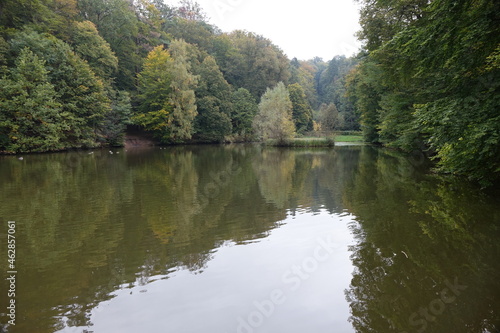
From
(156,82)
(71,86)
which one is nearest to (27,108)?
(71,86)

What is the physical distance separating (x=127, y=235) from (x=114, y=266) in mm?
1403

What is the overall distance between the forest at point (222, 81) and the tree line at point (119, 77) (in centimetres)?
14

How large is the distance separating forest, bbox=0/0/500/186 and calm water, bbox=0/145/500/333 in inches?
96.9

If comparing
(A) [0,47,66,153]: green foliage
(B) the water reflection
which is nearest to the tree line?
(A) [0,47,66,153]: green foliage

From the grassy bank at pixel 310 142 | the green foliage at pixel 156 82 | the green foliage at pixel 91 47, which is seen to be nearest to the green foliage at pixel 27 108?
the green foliage at pixel 91 47

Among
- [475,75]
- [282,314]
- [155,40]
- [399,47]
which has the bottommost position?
[282,314]

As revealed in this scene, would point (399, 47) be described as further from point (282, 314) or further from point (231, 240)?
point (282, 314)

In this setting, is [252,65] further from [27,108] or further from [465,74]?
[465,74]

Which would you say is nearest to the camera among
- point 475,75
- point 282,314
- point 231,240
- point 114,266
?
point 282,314

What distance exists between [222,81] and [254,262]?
43365 mm

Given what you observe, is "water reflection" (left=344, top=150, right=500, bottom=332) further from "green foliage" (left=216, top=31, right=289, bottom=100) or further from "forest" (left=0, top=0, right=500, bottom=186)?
"green foliage" (left=216, top=31, right=289, bottom=100)

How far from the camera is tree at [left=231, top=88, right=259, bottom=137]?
48.4 metres

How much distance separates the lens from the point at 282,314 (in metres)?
3.64

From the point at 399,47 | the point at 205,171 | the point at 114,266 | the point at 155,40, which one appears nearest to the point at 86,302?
the point at 114,266
